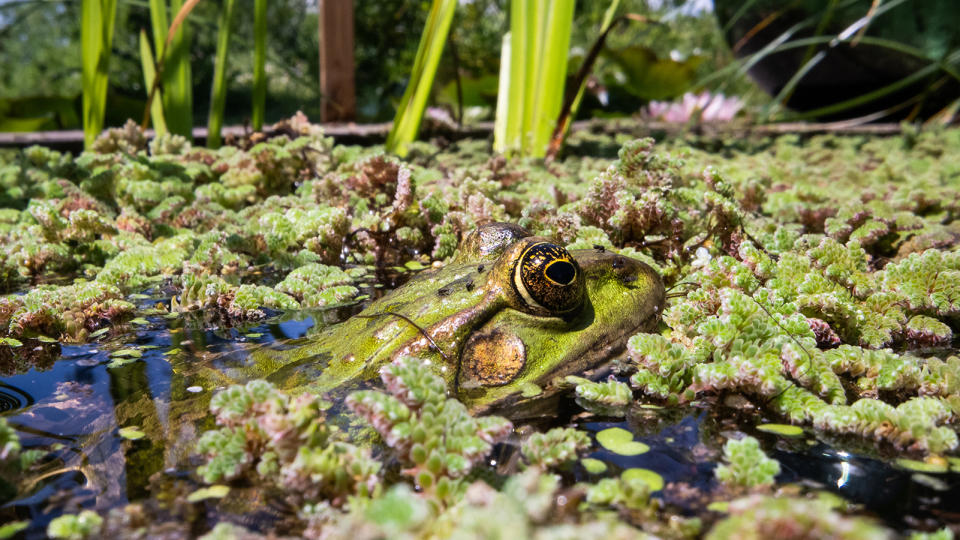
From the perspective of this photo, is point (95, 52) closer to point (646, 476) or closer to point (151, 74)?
point (151, 74)

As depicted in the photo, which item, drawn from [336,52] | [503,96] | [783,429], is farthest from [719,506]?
[336,52]

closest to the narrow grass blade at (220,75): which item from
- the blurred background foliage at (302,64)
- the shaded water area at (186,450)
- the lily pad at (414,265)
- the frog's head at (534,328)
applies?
the blurred background foliage at (302,64)

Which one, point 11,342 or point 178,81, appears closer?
→ point 11,342

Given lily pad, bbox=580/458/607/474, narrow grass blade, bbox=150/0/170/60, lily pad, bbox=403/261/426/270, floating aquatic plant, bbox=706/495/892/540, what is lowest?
lily pad, bbox=580/458/607/474

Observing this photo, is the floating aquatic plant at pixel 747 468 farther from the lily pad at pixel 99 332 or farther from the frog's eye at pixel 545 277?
the lily pad at pixel 99 332

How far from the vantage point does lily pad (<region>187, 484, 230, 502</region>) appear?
1.39 m

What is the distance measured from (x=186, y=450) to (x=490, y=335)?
867 mm

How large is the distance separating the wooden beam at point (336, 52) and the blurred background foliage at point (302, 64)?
3.31 feet

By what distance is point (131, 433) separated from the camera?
5.43ft

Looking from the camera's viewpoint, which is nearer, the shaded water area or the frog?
the shaded water area

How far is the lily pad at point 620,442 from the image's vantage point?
1.57 meters

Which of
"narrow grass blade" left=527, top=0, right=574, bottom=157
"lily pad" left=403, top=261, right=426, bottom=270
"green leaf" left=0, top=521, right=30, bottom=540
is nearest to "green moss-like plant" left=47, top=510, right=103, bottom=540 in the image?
"green leaf" left=0, top=521, right=30, bottom=540

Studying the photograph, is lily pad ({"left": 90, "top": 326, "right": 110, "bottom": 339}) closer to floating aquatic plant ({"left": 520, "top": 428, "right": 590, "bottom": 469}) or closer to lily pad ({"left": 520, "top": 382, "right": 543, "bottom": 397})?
lily pad ({"left": 520, "top": 382, "right": 543, "bottom": 397})

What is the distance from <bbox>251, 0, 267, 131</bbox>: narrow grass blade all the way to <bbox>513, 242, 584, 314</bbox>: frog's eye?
12.2 ft
